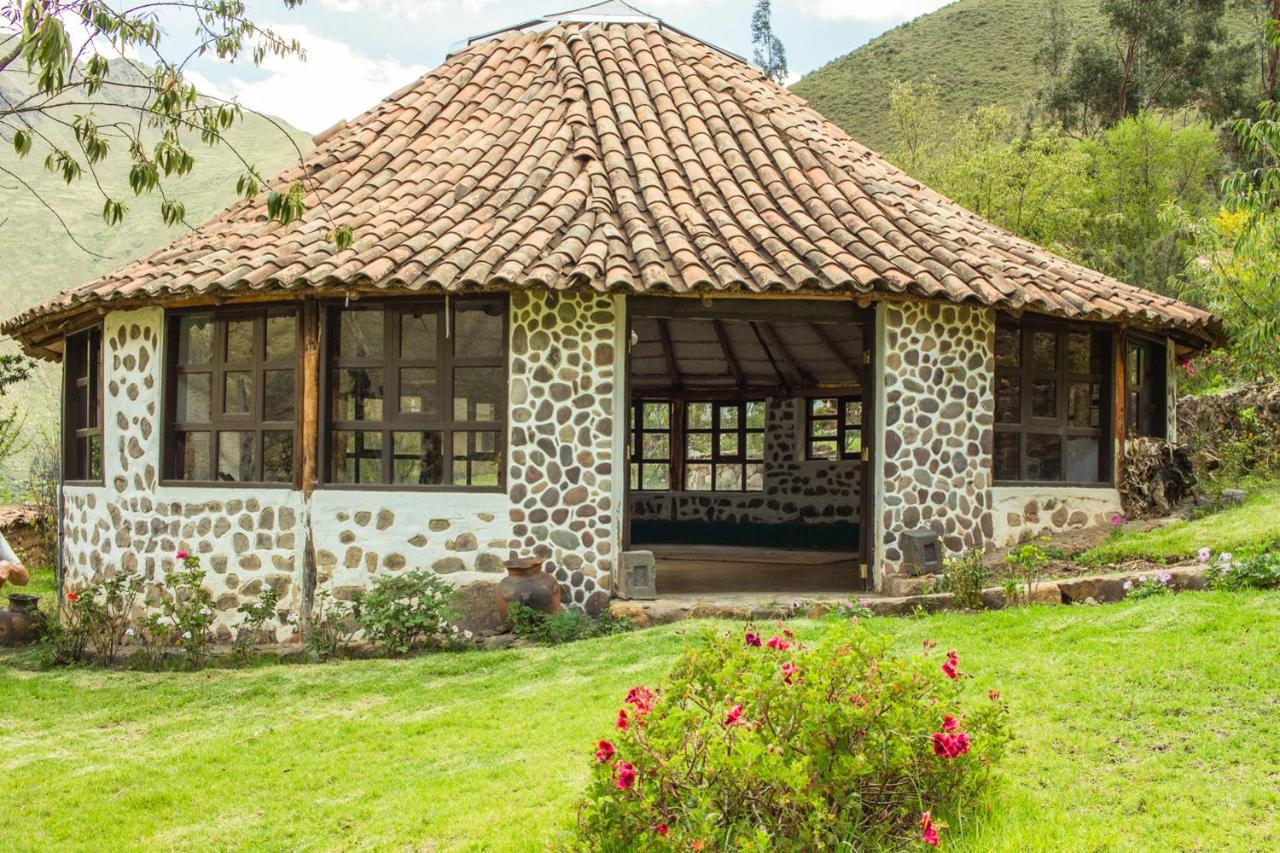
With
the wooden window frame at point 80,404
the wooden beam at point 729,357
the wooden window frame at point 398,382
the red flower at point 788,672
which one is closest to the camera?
the red flower at point 788,672

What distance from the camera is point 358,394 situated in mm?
9680

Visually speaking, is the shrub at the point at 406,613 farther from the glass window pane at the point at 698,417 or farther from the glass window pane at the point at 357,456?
the glass window pane at the point at 698,417

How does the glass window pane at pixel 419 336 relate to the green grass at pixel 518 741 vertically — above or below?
above

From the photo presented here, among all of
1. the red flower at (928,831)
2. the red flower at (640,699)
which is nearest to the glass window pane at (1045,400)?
the red flower at (640,699)

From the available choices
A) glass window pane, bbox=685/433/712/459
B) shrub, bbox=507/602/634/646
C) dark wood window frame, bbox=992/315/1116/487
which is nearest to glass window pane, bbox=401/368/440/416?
shrub, bbox=507/602/634/646

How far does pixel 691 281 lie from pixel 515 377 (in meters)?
1.73

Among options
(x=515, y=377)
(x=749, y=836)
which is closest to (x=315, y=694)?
(x=515, y=377)

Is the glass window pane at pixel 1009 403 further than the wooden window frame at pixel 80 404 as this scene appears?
No

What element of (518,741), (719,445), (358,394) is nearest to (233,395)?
(358,394)

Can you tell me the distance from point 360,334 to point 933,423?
5.04 m

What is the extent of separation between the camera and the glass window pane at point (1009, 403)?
1059 centimetres

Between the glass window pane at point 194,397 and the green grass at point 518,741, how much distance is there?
8.88 ft

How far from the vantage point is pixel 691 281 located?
27.9ft

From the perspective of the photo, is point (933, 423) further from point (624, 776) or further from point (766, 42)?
point (766, 42)
